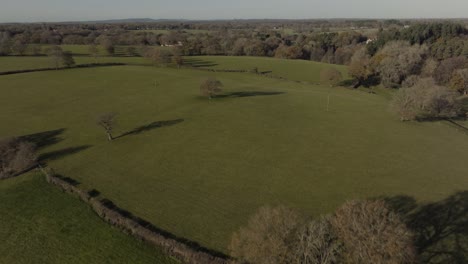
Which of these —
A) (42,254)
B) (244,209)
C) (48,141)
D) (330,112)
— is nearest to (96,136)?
(48,141)

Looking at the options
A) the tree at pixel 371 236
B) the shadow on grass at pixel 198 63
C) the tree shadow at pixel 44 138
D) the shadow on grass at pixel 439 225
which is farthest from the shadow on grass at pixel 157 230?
the shadow on grass at pixel 198 63

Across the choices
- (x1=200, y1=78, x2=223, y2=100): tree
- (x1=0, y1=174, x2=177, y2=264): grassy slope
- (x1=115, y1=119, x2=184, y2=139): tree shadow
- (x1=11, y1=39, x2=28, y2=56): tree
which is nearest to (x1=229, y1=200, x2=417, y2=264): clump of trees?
(x1=0, y1=174, x2=177, y2=264): grassy slope

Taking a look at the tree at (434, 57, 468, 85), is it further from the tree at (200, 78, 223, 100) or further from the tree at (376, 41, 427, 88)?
the tree at (200, 78, 223, 100)

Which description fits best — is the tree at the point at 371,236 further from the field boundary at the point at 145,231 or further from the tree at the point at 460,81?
the tree at the point at 460,81

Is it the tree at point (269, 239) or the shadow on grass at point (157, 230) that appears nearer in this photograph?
the tree at point (269, 239)

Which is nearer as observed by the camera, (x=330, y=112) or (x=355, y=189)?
(x=355, y=189)

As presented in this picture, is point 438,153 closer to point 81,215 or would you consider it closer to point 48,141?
point 81,215
